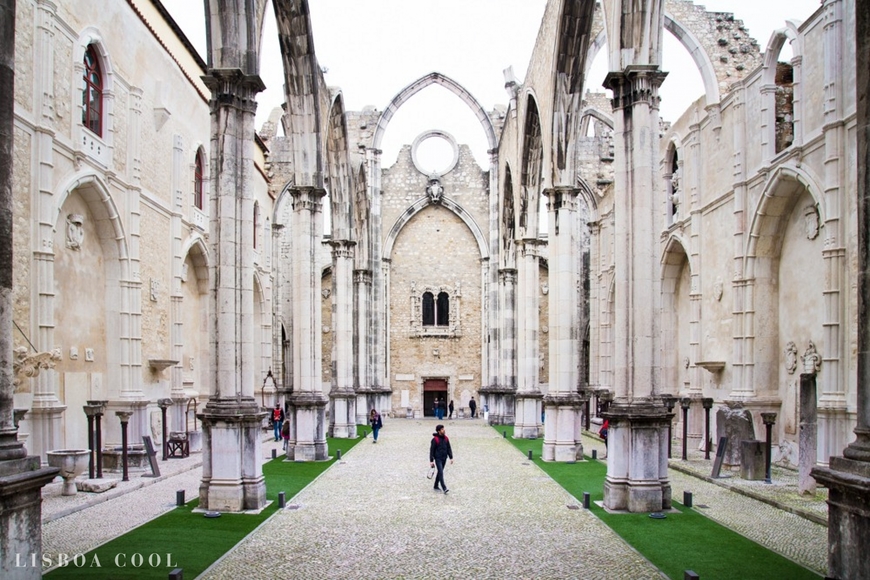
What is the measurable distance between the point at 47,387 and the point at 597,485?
9.41 m

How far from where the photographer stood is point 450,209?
35000 millimetres

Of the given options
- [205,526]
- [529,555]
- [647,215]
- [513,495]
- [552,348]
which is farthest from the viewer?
[552,348]

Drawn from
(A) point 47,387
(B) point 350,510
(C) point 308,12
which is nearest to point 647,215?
(B) point 350,510

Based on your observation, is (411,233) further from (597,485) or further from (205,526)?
(205,526)

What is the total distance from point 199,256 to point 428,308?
51.8ft

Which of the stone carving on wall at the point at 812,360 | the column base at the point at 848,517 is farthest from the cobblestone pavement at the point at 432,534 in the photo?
the stone carving on wall at the point at 812,360

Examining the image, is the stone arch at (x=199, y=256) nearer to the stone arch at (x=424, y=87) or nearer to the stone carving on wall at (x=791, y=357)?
the stone arch at (x=424, y=87)

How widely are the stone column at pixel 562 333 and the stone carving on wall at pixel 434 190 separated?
18.2 metres

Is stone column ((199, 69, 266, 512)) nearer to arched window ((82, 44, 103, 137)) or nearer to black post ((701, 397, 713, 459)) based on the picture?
arched window ((82, 44, 103, 137))

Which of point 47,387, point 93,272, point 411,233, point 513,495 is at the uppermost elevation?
point 411,233

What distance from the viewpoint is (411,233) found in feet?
116

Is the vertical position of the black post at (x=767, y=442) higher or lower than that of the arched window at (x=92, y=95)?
lower

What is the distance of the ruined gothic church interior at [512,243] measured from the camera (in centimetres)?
1025

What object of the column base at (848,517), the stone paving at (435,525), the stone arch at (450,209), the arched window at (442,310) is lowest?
the stone paving at (435,525)
